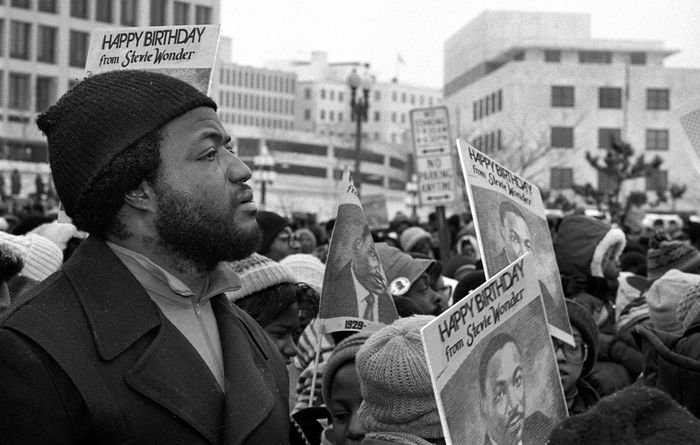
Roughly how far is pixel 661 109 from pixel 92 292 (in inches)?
3318

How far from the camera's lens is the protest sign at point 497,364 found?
245 cm

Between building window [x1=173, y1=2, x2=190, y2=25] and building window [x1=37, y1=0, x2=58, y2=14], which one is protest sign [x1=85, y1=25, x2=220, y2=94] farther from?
building window [x1=37, y1=0, x2=58, y2=14]

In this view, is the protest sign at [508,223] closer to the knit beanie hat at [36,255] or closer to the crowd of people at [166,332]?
the crowd of people at [166,332]

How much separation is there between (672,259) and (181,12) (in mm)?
72047

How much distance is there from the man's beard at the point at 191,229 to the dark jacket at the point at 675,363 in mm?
1831

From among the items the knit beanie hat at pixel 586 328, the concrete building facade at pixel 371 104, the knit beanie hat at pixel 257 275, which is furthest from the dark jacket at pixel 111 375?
the concrete building facade at pixel 371 104

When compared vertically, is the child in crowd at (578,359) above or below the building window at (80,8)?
below

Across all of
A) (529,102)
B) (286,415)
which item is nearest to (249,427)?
(286,415)

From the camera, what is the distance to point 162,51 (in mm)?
5047

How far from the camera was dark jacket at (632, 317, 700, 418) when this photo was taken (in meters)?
4.02

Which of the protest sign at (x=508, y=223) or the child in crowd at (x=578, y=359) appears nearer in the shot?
the protest sign at (x=508, y=223)

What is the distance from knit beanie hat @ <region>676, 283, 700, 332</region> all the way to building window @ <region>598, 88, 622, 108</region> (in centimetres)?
7980

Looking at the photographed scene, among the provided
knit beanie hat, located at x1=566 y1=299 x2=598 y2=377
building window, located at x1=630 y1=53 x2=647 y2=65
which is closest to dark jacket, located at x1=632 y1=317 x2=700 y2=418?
knit beanie hat, located at x1=566 y1=299 x2=598 y2=377

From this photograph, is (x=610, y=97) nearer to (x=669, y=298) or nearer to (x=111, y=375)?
(x=669, y=298)
